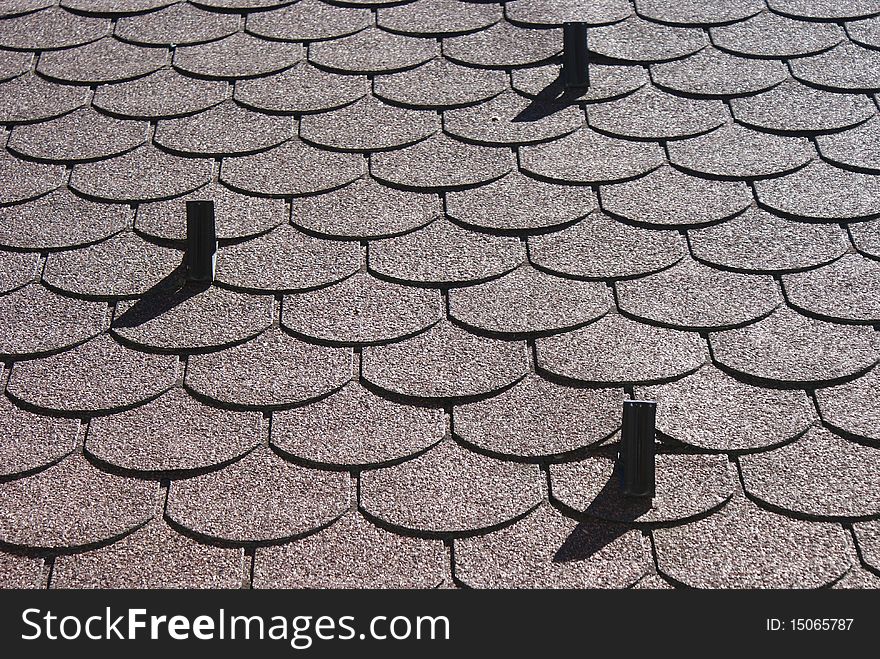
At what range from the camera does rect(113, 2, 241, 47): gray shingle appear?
3.29m

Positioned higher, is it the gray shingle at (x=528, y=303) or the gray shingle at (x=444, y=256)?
the gray shingle at (x=444, y=256)

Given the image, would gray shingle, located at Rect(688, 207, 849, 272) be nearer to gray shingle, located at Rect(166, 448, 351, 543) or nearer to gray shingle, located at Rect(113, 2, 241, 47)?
gray shingle, located at Rect(166, 448, 351, 543)

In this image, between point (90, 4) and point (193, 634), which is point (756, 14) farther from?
point (193, 634)

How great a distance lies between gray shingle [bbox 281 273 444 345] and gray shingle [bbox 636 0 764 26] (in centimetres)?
128

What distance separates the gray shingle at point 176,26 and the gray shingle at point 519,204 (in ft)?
3.32

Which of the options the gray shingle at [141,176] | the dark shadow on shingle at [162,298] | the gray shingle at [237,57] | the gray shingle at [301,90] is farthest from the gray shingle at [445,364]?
the gray shingle at [237,57]

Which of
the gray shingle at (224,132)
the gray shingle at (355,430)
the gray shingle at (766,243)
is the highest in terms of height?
the gray shingle at (224,132)

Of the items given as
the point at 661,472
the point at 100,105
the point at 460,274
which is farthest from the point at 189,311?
the point at 661,472

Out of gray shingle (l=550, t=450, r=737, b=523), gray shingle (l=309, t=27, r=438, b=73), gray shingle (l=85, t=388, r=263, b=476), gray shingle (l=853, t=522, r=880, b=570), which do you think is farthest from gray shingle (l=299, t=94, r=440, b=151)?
gray shingle (l=853, t=522, r=880, b=570)

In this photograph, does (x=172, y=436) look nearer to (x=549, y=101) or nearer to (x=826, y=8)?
(x=549, y=101)

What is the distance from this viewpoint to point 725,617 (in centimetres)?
212

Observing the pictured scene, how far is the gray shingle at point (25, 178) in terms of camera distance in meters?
2.90

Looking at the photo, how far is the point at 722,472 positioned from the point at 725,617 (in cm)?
32

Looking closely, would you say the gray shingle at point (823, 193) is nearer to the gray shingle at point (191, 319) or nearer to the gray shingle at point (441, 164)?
the gray shingle at point (441, 164)
